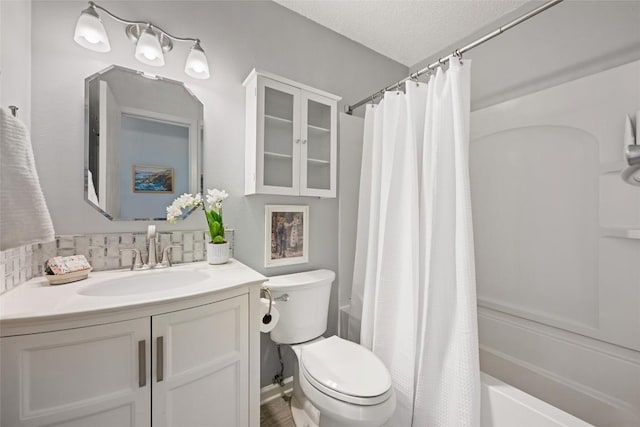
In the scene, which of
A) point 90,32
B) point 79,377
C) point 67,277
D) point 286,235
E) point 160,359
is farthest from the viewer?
point 286,235

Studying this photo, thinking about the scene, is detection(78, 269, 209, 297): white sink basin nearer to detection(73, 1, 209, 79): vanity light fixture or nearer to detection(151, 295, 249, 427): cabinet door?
detection(151, 295, 249, 427): cabinet door

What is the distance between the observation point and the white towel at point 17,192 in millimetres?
589

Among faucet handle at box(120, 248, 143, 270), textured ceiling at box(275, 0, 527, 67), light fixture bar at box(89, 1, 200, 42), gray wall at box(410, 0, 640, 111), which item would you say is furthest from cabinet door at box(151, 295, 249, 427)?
gray wall at box(410, 0, 640, 111)

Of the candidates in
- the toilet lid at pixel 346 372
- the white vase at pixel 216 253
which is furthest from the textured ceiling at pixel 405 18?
the toilet lid at pixel 346 372

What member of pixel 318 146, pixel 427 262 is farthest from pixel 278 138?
pixel 427 262

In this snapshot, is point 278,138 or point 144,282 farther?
point 278,138

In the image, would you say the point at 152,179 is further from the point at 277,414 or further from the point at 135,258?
the point at 277,414

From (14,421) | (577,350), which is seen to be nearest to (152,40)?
(14,421)

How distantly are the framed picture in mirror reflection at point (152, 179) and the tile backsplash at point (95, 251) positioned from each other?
22 cm

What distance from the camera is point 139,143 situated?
1.23 meters

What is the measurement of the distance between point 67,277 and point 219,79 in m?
1.18

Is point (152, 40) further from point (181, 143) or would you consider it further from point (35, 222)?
point (35, 222)

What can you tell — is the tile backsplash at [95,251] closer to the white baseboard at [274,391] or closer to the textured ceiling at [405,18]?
the white baseboard at [274,391]

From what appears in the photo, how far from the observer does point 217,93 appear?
1.42 m
